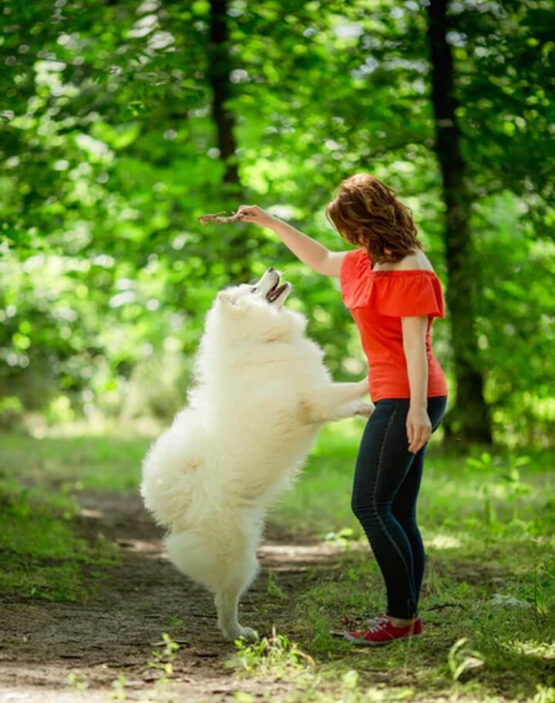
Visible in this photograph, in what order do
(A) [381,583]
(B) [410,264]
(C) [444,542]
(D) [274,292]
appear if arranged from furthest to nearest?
(C) [444,542] < (A) [381,583] < (D) [274,292] < (B) [410,264]

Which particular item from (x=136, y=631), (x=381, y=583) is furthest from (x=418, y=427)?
(x=381, y=583)

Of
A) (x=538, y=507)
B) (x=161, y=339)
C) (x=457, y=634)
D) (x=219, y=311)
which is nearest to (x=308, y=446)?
(x=219, y=311)

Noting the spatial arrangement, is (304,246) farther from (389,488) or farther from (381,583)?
(381,583)

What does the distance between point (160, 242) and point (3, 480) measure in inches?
126

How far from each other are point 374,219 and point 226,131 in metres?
7.83

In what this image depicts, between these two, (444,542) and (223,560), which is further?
(444,542)

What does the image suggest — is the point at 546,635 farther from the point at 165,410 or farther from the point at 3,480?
the point at 165,410

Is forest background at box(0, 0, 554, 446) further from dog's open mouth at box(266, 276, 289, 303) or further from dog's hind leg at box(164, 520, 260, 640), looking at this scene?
dog's hind leg at box(164, 520, 260, 640)

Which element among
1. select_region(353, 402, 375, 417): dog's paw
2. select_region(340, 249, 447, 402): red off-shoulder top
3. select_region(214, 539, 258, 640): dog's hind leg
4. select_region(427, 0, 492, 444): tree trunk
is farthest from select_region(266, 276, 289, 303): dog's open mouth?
select_region(427, 0, 492, 444): tree trunk

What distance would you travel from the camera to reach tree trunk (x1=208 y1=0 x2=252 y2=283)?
1030 cm

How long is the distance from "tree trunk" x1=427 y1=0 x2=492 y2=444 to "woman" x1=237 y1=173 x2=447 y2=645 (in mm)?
5971

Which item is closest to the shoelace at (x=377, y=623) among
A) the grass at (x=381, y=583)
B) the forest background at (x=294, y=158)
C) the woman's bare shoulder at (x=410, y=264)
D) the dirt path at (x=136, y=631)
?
the grass at (x=381, y=583)

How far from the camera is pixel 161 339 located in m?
15.0

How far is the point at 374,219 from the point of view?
157 inches
